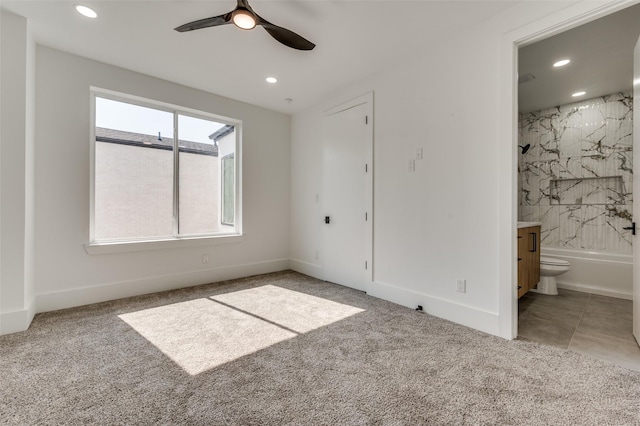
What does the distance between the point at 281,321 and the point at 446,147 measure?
2211 mm

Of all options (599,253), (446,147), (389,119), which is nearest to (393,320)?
(446,147)

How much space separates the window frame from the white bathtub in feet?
14.8

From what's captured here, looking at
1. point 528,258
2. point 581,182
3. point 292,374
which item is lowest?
point 292,374

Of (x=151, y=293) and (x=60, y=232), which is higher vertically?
(x=60, y=232)

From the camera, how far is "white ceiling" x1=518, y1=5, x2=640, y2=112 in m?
2.35

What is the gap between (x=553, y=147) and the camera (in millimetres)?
4176

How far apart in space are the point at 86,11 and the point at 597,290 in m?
5.93

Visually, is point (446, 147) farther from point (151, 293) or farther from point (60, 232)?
point (60, 232)

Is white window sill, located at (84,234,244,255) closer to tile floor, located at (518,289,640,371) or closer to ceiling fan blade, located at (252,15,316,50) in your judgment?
ceiling fan blade, located at (252,15,316,50)

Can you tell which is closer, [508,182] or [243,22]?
[243,22]

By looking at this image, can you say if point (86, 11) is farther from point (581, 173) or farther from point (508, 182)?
point (581, 173)

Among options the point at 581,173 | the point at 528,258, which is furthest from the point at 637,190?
the point at 581,173

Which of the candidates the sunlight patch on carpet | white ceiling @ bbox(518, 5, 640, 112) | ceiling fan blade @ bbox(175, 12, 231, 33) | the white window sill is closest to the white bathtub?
white ceiling @ bbox(518, 5, 640, 112)

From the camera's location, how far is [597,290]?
3.40 m
